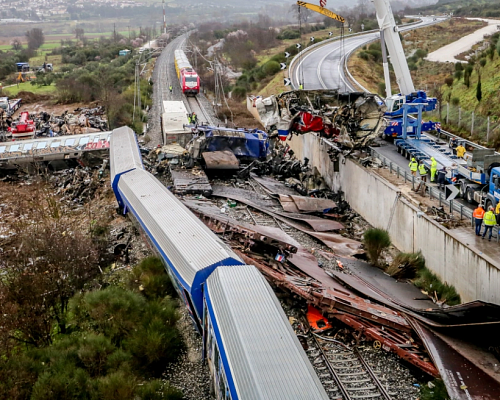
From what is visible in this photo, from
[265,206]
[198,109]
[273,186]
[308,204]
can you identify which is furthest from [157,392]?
[198,109]

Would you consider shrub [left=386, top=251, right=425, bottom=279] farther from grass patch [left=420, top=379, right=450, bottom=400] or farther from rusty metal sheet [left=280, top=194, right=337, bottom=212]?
grass patch [left=420, top=379, right=450, bottom=400]

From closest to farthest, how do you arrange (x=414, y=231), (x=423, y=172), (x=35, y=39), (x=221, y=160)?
(x=414, y=231) → (x=423, y=172) → (x=221, y=160) → (x=35, y=39)

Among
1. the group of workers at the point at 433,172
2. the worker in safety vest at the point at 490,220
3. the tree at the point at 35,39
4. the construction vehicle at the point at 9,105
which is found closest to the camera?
the worker in safety vest at the point at 490,220

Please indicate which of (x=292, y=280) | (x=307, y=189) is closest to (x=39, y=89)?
(x=307, y=189)

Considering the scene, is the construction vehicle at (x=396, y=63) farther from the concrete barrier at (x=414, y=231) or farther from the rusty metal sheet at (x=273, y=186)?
the rusty metal sheet at (x=273, y=186)

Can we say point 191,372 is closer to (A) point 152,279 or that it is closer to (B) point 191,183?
(A) point 152,279

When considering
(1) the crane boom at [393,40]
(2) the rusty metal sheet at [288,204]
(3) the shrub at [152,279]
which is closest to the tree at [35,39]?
(1) the crane boom at [393,40]
